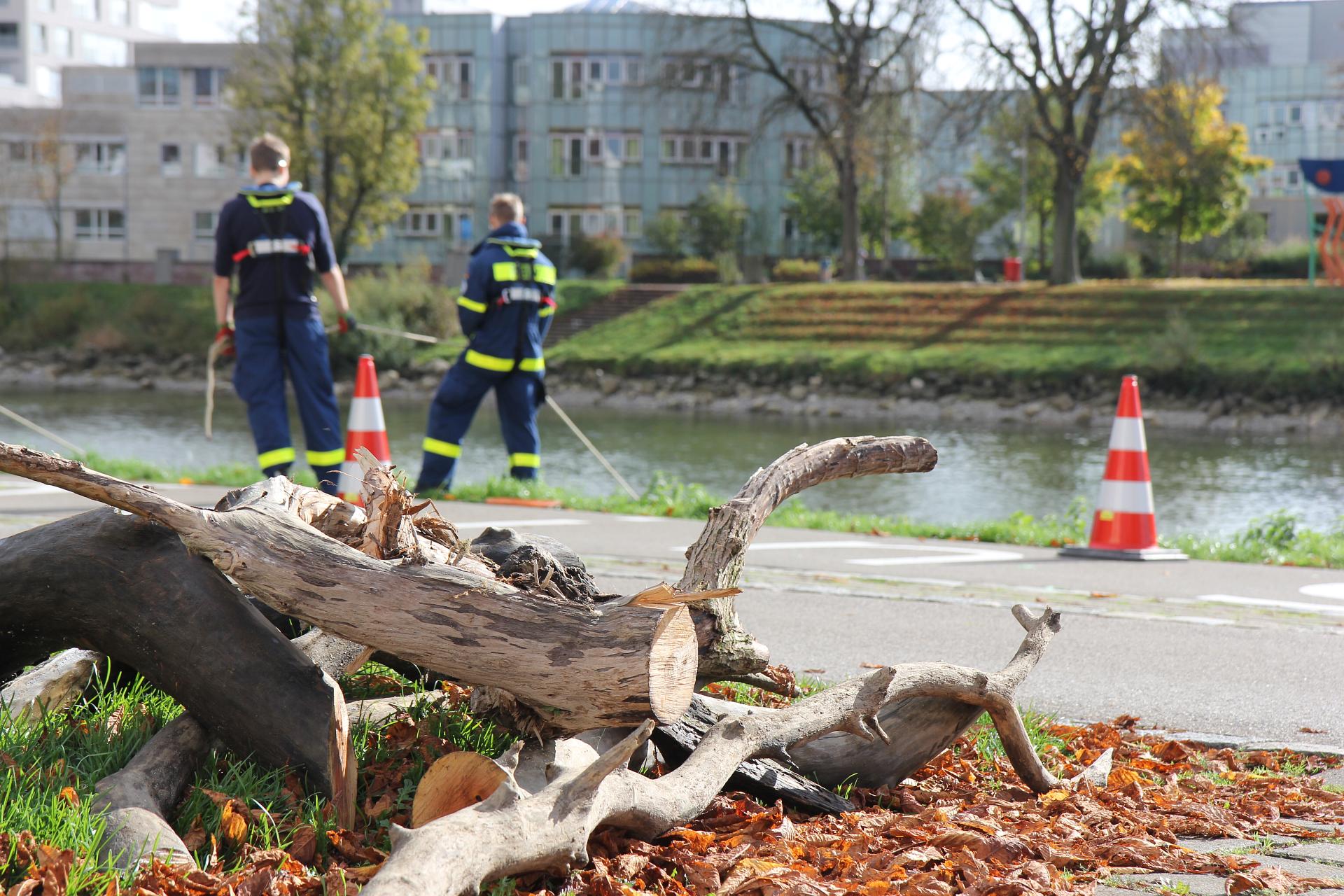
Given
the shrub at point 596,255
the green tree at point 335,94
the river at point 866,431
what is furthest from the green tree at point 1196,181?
the green tree at point 335,94

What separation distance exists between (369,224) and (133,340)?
1101 cm

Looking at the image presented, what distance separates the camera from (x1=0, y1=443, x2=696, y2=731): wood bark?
9.84 feet

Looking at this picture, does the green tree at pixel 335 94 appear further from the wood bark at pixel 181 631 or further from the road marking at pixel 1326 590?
the wood bark at pixel 181 631

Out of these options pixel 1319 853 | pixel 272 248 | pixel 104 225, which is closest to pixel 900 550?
pixel 272 248

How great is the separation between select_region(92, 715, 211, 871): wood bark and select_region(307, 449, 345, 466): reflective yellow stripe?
6608 millimetres

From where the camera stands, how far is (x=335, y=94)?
48594 mm

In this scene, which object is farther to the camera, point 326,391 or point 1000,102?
point 1000,102

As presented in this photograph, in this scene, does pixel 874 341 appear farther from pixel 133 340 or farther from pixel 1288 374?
pixel 133 340

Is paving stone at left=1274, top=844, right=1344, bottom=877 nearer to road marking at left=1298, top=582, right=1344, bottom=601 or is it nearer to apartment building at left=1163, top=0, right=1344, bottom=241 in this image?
road marking at left=1298, top=582, right=1344, bottom=601

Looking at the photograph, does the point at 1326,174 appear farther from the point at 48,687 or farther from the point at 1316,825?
the point at 48,687

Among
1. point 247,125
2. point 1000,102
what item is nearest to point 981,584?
point 1000,102

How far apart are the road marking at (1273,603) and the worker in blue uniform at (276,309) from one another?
18.7 ft

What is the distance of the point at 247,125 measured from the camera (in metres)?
49.9

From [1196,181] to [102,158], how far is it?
51.9 m
